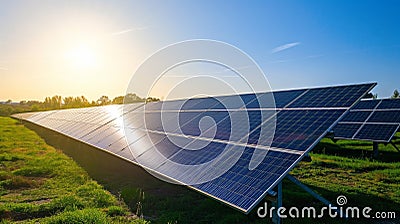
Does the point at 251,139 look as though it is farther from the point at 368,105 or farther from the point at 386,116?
the point at 368,105

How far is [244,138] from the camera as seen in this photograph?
7480 millimetres

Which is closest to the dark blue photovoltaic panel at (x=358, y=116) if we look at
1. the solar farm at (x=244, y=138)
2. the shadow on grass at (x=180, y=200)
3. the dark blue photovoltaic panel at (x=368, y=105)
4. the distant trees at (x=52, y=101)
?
the dark blue photovoltaic panel at (x=368, y=105)

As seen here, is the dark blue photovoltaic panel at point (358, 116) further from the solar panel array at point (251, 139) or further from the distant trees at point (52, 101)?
the distant trees at point (52, 101)

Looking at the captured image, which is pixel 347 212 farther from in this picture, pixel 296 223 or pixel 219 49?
pixel 219 49

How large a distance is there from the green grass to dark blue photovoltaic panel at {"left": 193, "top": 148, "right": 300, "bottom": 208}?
2.31 m

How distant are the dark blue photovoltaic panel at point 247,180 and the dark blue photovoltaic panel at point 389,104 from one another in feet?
48.1

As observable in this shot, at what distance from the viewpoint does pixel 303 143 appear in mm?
6055

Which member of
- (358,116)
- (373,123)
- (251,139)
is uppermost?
(358,116)

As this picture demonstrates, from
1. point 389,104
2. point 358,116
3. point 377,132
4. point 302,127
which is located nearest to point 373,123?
point 377,132

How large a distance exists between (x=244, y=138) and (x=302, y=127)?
1.37 meters

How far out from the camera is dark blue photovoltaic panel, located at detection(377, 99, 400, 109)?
17.5 meters

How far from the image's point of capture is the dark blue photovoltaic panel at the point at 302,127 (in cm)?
620

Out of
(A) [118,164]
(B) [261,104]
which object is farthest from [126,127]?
(B) [261,104]

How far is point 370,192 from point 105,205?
7240 mm
